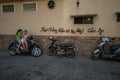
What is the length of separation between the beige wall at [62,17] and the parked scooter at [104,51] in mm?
584

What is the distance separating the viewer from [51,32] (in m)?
8.60

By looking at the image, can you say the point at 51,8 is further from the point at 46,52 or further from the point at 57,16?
the point at 46,52

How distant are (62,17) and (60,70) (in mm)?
3421

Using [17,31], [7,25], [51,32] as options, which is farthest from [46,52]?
[7,25]

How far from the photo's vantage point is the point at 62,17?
8.25 m

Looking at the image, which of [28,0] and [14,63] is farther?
[28,0]

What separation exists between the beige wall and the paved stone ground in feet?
6.31

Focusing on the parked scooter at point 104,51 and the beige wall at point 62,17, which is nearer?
the parked scooter at point 104,51

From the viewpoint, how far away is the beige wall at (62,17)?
24.9 feet

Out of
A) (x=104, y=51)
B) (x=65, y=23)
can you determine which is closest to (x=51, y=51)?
(x=65, y=23)

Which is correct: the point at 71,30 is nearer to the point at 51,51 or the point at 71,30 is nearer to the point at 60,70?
the point at 51,51

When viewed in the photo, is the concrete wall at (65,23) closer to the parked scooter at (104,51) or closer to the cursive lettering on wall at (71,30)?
the cursive lettering on wall at (71,30)

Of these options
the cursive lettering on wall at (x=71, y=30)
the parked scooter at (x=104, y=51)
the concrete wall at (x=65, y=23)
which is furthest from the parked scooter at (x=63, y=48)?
the parked scooter at (x=104, y=51)

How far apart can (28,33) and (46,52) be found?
1642 millimetres
